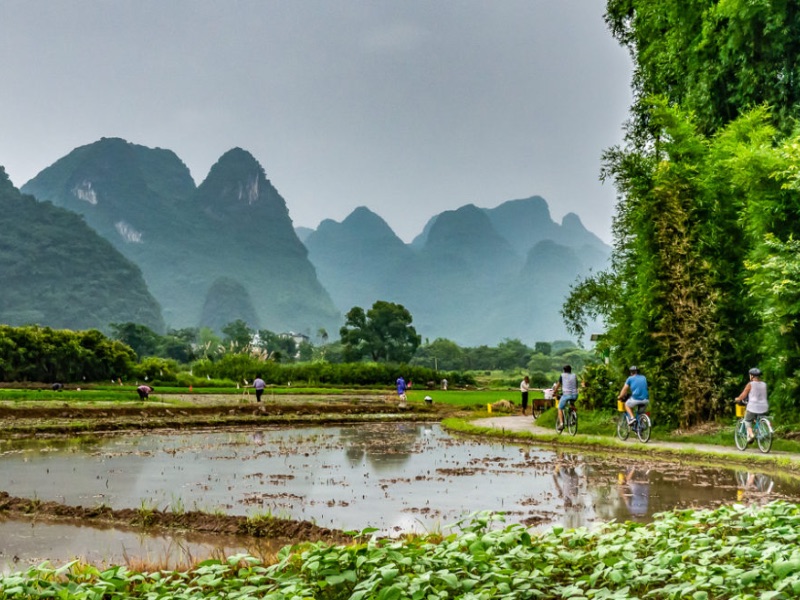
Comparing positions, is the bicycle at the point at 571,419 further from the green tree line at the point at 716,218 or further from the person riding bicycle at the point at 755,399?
the person riding bicycle at the point at 755,399

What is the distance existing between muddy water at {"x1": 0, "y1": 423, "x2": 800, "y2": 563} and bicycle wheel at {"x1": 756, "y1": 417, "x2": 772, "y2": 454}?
103 inches

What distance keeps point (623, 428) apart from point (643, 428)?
1028mm

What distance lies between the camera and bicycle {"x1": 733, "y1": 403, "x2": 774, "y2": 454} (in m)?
17.5

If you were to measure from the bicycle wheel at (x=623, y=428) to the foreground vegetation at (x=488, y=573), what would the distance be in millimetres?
14440

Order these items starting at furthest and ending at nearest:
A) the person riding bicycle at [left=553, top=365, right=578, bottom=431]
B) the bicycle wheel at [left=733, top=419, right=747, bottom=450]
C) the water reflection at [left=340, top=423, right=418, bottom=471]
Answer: the person riding bicycle at [left=553, top=365, right=578, bottom=431] → the bicycle wheel at [left=733, top=419, right=747, bottom=450] → the water reflection at [left=340, top=423, right=418, bottom=471]

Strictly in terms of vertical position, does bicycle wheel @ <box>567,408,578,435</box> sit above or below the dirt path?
above

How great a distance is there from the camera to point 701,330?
71.4 ft

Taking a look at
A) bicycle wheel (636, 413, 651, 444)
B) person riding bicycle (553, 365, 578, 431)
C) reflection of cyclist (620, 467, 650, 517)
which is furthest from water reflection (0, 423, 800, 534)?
bicycle wheel (636, 413, 651, 444)

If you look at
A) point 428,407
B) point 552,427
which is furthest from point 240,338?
point 552,427

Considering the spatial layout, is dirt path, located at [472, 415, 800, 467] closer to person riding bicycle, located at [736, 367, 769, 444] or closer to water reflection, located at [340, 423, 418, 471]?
person riding bicycle, located at [736, 367, 769, 444]

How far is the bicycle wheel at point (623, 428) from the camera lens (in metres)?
21.1

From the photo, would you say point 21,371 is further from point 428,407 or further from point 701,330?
point 701,330

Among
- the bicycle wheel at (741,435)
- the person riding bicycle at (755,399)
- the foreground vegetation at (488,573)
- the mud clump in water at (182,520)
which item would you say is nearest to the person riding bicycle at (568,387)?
the bicycle wheel at (741,435)

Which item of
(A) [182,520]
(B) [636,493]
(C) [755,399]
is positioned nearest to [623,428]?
(C) [755,399]
